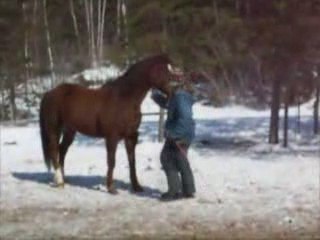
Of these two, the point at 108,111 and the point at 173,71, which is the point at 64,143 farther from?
the point at 173,71

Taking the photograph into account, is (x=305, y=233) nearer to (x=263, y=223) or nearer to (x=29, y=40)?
(x=263, y=223)

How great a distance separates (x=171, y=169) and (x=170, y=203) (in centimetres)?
51

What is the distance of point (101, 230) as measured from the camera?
996 cm

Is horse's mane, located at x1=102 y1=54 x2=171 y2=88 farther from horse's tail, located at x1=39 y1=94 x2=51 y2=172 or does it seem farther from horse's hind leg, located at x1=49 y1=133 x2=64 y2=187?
horse's hind leg, located at x1=49 y1=133 x2=64 y2=187

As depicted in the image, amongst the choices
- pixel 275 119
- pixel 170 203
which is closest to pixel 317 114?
pixel 275 119

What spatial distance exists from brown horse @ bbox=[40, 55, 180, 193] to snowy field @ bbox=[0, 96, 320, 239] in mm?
486

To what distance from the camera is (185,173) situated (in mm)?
11805

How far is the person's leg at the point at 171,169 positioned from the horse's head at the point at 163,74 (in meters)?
0.76

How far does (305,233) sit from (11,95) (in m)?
21.7

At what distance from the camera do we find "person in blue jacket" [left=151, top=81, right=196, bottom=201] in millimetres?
11688

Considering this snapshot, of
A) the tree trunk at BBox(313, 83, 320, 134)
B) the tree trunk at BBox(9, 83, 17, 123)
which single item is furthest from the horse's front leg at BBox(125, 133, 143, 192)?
the tree trunk at BBox(9, 83, 17, 123)

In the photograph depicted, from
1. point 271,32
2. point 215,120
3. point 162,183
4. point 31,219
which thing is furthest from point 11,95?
point 31,219

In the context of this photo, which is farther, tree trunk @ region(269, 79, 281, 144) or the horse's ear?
tree trunk @ region(269, 79, 281, 144)

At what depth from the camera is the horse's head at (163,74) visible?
12.0 meters
